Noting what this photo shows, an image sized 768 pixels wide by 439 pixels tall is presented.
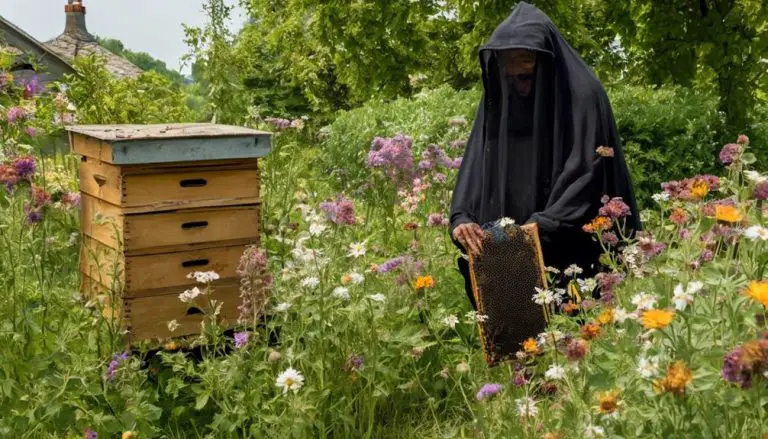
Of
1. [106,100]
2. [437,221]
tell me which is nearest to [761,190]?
[437,221]

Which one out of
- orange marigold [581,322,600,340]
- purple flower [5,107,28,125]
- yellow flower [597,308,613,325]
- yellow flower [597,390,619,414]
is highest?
purple flower [5,107,28,125]

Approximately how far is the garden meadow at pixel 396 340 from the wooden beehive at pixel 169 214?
10cm

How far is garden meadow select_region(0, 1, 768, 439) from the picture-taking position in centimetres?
234

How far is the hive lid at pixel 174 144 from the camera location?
3822mm

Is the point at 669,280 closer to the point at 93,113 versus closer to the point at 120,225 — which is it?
the point at 120,225

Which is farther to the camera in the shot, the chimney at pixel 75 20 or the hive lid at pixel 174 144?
the chimney at pixel 75 20

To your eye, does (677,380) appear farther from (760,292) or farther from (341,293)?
(341,293)

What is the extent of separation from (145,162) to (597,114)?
1793 mm

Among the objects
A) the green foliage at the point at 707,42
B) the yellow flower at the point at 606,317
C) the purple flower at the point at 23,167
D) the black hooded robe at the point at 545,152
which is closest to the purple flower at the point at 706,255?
the yellow flower at the point at 606,317

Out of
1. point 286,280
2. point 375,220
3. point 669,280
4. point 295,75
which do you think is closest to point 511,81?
point 286,280

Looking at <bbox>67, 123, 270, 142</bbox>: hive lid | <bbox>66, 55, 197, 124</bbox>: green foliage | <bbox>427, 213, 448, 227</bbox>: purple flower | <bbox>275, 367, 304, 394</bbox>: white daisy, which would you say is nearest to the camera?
<bbox>275, 367, 304, 394</bbox>: white daisy

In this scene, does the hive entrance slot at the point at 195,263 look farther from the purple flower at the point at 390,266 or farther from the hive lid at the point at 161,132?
the purple flower at the point at 390,266

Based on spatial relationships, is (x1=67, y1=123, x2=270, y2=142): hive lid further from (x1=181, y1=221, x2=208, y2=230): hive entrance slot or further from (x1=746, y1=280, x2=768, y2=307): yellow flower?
(x1=746, y1=280, x2=768, y2=307): yellow flower

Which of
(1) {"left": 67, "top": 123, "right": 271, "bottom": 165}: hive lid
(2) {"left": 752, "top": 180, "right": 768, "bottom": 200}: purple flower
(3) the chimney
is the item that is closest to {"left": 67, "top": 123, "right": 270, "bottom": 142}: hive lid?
(1) {"left": 67, "top": 123, "right": 271, "bottom": 165}: hive lid
